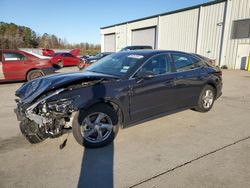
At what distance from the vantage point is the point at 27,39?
6028cm

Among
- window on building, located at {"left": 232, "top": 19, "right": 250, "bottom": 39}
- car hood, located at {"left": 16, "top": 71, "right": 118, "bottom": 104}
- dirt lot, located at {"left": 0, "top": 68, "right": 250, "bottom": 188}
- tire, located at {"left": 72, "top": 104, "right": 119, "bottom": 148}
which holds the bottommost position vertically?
dirt lot, located at {"left": 0, "top": 68, "right": 250, "bottom": 188}

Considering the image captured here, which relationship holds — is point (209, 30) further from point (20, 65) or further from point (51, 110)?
point (51, 110)

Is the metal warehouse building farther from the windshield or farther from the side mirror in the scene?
the side mirror

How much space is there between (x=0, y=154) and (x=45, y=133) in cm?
89

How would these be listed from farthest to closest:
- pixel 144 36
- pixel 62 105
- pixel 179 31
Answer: pixel 144 36 < pixel 179 31 < pixel 62 105

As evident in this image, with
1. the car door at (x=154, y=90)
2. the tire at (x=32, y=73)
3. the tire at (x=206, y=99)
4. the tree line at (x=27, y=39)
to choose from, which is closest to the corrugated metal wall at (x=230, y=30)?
the tire at (x=206, y=99)

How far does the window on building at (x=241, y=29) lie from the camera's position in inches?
658

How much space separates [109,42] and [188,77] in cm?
3409

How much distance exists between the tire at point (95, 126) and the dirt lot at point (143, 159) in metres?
0.15

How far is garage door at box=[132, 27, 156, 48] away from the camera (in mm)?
27127

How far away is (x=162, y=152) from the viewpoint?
335cm

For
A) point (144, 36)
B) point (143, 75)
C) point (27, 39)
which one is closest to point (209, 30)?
point (144, 36)

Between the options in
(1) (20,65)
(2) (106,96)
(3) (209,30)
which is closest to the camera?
(2) (106,96)

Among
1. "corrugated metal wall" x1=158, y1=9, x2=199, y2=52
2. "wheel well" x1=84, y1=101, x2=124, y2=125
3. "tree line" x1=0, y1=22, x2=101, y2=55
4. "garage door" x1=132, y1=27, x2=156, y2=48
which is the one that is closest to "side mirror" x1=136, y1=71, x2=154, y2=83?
"wheel well" x1=84, y1=101, x2=124, y2=125
